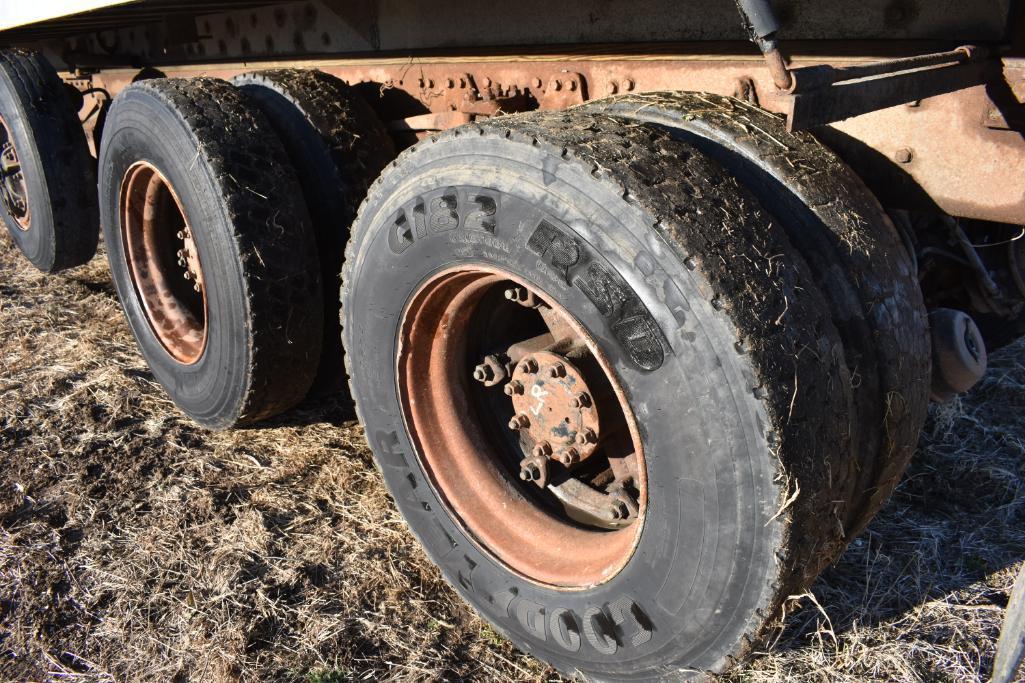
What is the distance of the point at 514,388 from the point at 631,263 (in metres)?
0.67

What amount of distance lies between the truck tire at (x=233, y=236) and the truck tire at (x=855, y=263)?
1.31m

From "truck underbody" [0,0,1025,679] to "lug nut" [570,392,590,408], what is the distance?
14 millimetres

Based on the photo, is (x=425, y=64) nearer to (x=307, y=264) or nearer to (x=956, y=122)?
(x=307, y=264)

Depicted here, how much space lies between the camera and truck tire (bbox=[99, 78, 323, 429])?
2660 mm

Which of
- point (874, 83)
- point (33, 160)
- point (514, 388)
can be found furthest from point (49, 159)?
point (874, 83)

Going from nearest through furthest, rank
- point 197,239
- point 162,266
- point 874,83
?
1. point 874,83
2. point 197,239
3. point 162,266

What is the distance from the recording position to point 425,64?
113 inches

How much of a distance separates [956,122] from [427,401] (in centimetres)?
146

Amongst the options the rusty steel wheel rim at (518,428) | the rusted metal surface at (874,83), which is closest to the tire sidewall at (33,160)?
the rusty steel wheel rim at (518,428)

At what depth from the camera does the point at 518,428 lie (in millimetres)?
2229

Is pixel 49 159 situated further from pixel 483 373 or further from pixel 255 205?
pixel 483 373

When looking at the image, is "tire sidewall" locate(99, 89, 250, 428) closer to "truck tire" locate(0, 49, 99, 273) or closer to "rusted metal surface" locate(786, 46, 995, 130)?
"truck tire" locate(0, 49, 99, 273)

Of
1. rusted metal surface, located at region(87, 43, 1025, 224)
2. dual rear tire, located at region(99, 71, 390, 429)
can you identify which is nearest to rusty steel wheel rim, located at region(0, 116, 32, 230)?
dual rear tire, located at region(99, 71, 390, 429)

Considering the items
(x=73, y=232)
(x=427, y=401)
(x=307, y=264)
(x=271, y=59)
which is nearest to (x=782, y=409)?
(x=427, y=401)
